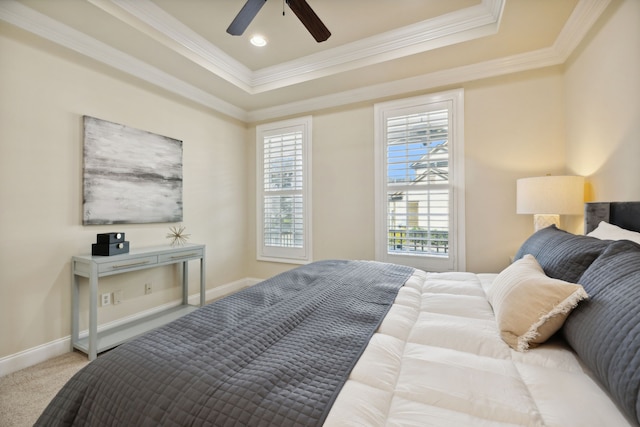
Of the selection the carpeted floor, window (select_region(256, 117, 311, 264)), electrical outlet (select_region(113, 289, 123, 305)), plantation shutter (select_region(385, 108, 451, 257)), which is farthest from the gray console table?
plantation shutter (select_region(385, 108, 451, 257))

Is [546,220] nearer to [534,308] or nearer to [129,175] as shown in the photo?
[534,308]

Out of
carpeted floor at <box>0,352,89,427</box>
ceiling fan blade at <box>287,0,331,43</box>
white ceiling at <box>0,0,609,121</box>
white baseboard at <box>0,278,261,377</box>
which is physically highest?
Result: white ceiling at <box>0,0,609,121</box>

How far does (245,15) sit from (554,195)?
264 centimetres

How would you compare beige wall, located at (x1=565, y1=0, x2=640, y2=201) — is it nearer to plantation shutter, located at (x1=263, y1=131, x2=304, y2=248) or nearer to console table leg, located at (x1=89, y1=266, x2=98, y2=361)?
plantation shutter, located at (x1=263, y1=131, x2=304, y2=248)

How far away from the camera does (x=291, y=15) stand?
239cm

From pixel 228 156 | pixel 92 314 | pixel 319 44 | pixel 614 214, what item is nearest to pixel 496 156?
pixel 614 214

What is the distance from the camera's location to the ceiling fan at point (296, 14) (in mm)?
1815

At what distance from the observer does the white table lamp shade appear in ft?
6.87

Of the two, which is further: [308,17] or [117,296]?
[117,296]

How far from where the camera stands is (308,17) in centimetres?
191

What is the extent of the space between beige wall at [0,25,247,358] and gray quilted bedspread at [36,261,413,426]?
185cm

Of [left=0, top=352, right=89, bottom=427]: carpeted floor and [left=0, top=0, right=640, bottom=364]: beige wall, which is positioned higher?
[left=0, top=0, right=640, bottom=364]: beige wall

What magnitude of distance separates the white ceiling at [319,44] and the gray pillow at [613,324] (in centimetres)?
205

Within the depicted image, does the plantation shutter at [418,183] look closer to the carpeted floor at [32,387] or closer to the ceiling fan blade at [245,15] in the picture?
the ceiling fan blade at [245,15]
